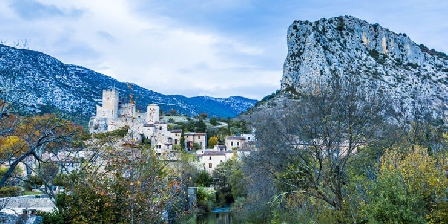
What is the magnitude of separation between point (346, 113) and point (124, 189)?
31.7ft

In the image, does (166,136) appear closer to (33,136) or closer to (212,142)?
A: (212,142)

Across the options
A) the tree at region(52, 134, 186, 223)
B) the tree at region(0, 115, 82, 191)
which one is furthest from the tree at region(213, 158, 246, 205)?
the tree at region(0, 115, 82, 191)

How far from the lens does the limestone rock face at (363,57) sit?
91.3 meters

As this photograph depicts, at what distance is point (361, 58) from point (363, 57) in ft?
4.02

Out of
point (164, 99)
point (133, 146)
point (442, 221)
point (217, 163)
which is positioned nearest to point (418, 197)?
point (442, 221)

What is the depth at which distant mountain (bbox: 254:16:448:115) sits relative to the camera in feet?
299

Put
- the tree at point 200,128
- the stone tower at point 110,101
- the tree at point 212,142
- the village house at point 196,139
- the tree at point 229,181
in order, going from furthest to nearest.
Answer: the stone tower at point 110,101 < the tree at point 200,128 < the village house at point 196,139 < the tree at point 212,142 < the tree at point 229,181

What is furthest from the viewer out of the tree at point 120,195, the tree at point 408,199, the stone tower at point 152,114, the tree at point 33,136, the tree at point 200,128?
the stone tower at point 152,114

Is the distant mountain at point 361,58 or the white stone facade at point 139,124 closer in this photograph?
the white stone facade at point 139,124

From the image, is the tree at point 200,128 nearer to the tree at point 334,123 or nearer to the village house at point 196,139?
the village house at point 196,139

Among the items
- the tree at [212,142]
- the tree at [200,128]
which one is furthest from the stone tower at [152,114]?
the tree at [212,142]

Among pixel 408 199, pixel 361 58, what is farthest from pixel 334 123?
pixel 361 58

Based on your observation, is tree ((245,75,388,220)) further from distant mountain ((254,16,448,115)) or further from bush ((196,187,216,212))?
distant mountain ((254,16,448,115))

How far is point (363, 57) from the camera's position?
338ft
